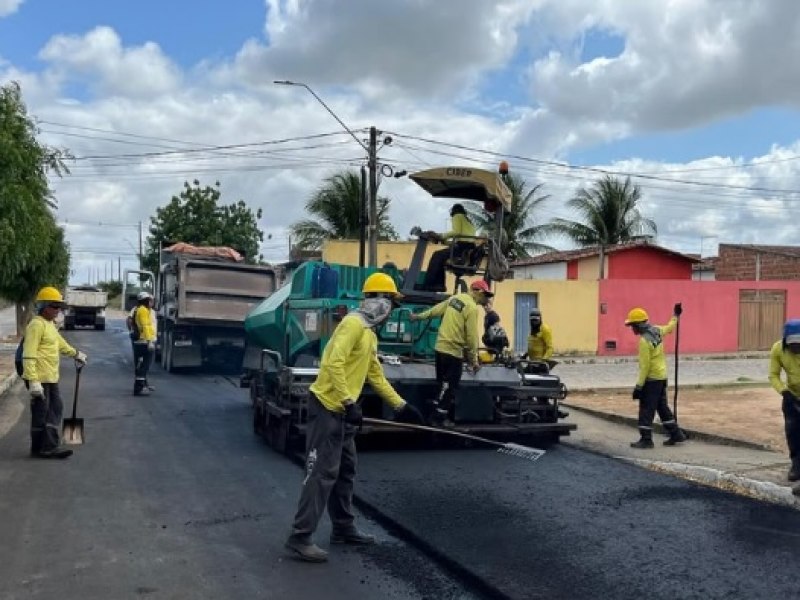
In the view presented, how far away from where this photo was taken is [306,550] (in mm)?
5598

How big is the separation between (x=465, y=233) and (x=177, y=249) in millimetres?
12810

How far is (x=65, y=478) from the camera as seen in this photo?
8.12m

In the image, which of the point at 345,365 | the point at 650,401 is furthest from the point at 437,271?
the point at 345,365

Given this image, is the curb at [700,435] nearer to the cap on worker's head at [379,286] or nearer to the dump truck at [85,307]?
the cap on worker's head at [379,286]

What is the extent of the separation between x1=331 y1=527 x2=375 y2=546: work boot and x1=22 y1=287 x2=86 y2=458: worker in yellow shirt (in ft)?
14.1

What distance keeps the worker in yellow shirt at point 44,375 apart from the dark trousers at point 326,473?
4.31 meters

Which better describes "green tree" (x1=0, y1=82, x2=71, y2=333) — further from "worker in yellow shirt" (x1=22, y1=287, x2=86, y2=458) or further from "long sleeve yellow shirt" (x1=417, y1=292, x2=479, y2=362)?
"long sleeve yellow shirt" (x1=417, y1=292, x2=479, y2=362)

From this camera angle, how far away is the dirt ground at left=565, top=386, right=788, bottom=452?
11.3m

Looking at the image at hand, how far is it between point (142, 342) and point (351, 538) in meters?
9.96

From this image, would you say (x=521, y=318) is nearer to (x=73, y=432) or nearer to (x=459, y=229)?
(x=459, y=229)

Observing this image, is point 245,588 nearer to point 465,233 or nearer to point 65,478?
point 65,478

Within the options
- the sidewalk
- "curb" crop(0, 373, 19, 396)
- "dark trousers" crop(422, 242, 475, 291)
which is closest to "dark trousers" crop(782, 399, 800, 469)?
the sidewalk

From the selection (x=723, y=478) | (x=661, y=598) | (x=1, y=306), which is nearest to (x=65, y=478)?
(x=661, y=598)

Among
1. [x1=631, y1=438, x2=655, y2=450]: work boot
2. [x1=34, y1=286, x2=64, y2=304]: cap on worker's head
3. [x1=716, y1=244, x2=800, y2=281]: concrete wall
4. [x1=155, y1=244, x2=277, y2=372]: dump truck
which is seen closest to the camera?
[x1=34, y1=286, x2=64, y2=304]: cap on worker's head
